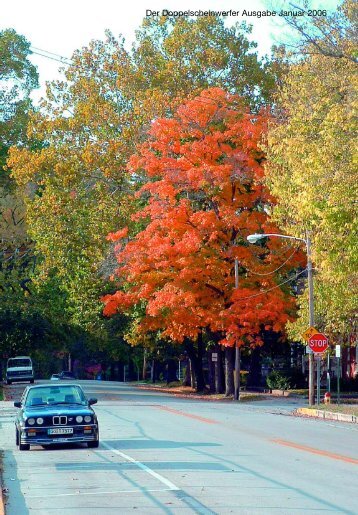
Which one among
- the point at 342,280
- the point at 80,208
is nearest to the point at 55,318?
the point at 80,208

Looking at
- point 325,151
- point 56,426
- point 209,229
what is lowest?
point 56,426

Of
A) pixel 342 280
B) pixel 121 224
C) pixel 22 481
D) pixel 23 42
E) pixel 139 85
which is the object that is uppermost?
pixel 23 42

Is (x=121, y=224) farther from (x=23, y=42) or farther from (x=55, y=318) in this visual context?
(x=23, y=42)

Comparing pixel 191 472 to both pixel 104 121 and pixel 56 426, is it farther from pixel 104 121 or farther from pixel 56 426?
pixel 104 121

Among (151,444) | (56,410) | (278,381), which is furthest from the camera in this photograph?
(278,381)

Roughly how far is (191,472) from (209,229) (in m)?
33.6

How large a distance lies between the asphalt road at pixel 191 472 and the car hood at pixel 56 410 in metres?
0.81

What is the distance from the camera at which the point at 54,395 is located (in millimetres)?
22188

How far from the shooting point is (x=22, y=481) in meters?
15.4

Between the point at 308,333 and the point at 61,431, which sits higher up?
the point at 308,333

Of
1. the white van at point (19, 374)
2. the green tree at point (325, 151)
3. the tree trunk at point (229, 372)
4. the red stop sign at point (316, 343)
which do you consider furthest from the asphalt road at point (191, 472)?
the white van at point (19, 374)

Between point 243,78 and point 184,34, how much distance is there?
444 cm

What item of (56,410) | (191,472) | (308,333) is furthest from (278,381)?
(191,472)

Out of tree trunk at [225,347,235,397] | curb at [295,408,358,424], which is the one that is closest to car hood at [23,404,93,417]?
curb at [295,408,358,424]
